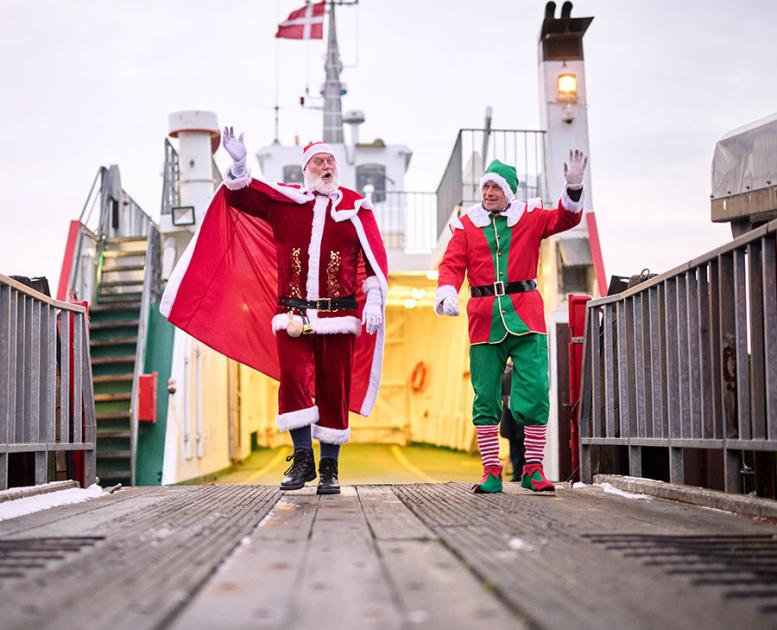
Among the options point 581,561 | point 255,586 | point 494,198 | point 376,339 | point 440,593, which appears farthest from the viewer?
point 376,339

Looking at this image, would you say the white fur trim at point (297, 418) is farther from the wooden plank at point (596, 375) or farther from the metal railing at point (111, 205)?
the metal railing at point (111, 205)

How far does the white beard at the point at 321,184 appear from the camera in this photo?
657 centimetres

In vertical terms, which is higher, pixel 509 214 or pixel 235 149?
pixel 235 149

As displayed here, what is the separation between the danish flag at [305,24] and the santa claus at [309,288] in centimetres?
2125

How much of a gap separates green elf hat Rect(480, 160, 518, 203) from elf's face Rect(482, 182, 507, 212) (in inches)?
1.0

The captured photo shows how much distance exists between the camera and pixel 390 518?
434 cm

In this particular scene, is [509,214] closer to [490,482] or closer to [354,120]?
[490,482]

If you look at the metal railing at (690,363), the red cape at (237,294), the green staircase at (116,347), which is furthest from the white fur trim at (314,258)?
the green staircase at (116,347)

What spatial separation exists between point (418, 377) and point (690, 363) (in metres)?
21.9

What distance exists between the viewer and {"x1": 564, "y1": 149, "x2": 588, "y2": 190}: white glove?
6.26 metres

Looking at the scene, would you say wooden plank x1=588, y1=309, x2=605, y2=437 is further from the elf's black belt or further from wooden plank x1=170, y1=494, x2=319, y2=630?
wooden plank x1=170, y1=494, x2=319, y2=630

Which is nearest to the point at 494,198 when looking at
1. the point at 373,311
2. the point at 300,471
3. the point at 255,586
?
the point at 373,311

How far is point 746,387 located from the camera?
4.63m

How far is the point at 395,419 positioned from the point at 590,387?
20.8m
